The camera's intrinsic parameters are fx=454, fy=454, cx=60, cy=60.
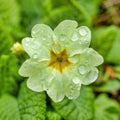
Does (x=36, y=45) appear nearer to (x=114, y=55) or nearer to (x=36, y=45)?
(x=36, y=45)

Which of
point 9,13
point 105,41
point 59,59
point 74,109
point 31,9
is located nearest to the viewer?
point 59,59

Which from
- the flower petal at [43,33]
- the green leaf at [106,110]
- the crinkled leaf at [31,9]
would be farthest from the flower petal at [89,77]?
the crinkled leaf at [31,9]

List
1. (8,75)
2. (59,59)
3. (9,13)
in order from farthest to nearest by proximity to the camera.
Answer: (9,13)
(8,75)
(59,59)

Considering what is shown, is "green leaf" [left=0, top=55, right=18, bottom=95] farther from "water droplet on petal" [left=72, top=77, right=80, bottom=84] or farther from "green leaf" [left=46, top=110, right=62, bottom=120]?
"water droplet on petal" [left=72, top=77, right=80, bottom=84]

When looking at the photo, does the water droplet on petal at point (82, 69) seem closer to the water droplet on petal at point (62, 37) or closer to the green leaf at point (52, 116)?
the water droplet on petal at point (62, 37)

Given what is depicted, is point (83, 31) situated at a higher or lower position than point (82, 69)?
higher

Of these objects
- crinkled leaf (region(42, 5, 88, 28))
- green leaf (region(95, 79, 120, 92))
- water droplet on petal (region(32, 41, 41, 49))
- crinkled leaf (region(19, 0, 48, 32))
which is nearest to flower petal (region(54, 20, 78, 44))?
water droplet on petal (region(32, 41, 41, 49))

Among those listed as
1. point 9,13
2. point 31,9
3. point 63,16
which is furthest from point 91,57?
point 31,9

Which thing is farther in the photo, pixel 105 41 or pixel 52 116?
pixel 105 41
